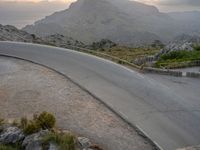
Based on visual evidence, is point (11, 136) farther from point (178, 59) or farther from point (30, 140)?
point (178, 59)

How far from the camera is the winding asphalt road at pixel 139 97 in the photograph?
1603 cm

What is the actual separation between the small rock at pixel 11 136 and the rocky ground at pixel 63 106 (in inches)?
75.4

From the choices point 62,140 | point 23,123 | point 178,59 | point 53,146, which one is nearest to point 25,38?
point 178,59

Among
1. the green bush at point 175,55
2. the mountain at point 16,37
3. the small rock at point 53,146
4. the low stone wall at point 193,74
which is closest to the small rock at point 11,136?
the small rock at point 53,146

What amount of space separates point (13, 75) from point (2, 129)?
30.3ft

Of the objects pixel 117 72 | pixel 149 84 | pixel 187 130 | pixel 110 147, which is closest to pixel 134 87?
pixel 149 84

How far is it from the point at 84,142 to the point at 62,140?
83 centimetres

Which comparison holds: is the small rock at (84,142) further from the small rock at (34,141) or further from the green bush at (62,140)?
the small rock at (34,141)

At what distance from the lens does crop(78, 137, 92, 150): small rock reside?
13804 millimetres

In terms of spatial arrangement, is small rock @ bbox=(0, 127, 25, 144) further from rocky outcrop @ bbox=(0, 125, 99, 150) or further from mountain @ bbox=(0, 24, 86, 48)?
mountain @ bbox=(0, 24, 86, 48)

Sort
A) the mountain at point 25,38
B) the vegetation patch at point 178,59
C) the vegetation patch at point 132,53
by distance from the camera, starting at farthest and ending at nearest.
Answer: the mountain at point 25,38, the vegetation patch at point 132,53, the vegetation patch at point 178,59

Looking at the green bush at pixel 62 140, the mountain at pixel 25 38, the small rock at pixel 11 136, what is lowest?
the mountain at pixel 25 38

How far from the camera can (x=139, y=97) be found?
20.0m

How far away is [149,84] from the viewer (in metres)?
22.6
